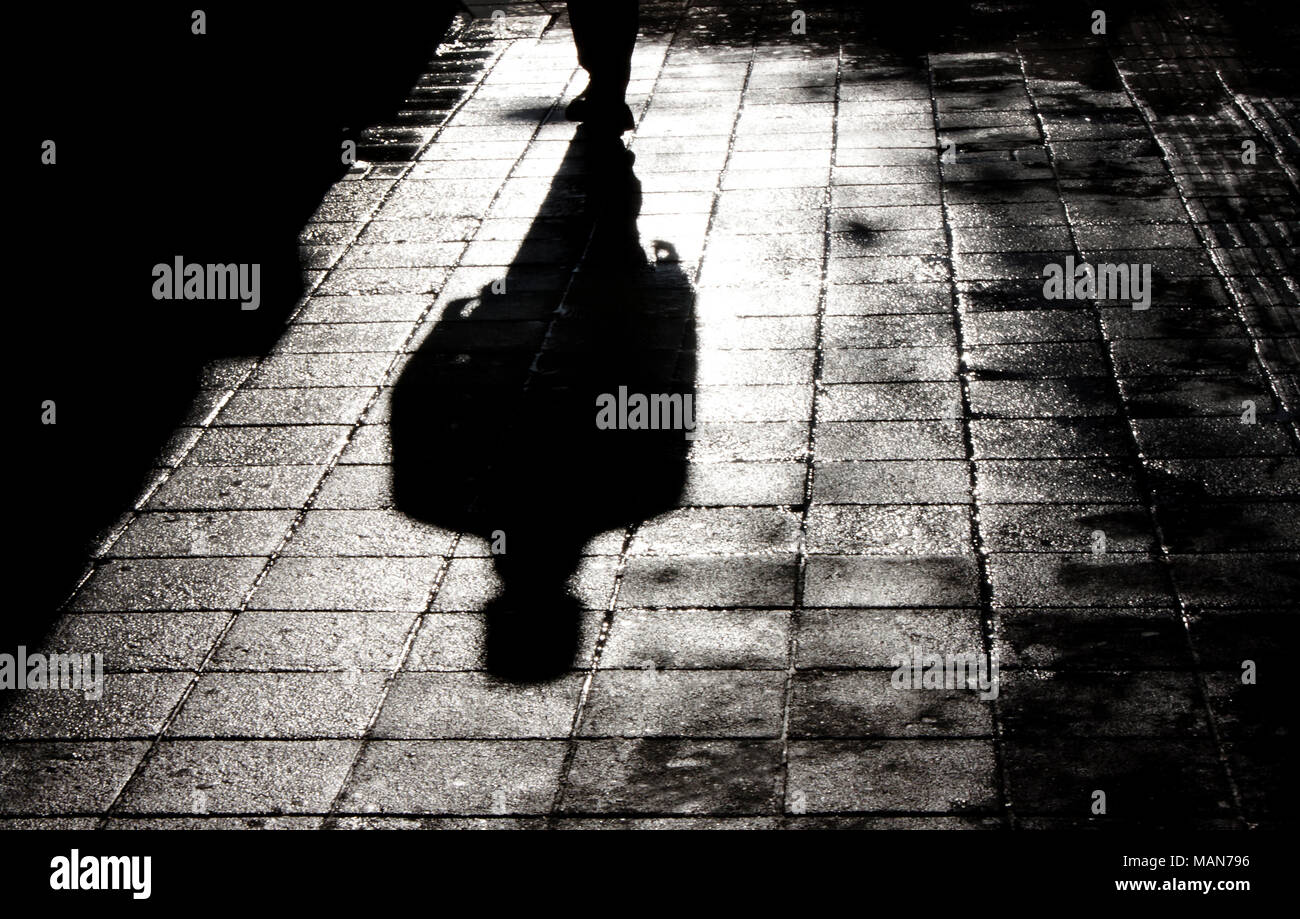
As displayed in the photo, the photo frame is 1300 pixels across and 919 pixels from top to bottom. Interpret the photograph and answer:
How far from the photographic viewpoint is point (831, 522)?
20.2ft

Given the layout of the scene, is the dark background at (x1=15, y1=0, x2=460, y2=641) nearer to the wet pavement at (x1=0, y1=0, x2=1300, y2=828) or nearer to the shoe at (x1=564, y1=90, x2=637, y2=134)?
the wet pavement at (x1=0, y1=0, x2=1300, y2=828)

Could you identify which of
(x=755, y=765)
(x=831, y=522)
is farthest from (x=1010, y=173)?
(x=755, y=765)

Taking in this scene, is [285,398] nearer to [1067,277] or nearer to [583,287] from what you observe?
[583,287]

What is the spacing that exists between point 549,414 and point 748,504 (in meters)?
1.37

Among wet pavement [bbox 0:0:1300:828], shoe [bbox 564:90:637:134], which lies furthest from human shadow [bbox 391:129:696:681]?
shoe [bbox 564:90:637:134]

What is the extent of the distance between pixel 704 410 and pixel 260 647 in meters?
2.57

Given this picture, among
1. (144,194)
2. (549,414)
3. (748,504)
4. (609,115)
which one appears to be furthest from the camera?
(609,115)

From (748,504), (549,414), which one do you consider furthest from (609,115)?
(748,504)

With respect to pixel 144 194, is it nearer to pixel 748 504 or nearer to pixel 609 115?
pixel 609 115

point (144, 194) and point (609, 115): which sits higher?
point (609, 115)

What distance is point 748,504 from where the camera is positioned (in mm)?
6320

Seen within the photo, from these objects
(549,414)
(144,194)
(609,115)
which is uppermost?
(609,115)

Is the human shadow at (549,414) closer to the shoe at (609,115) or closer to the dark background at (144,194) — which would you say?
the dark background at (144,194)

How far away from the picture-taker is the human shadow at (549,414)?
236 inches
